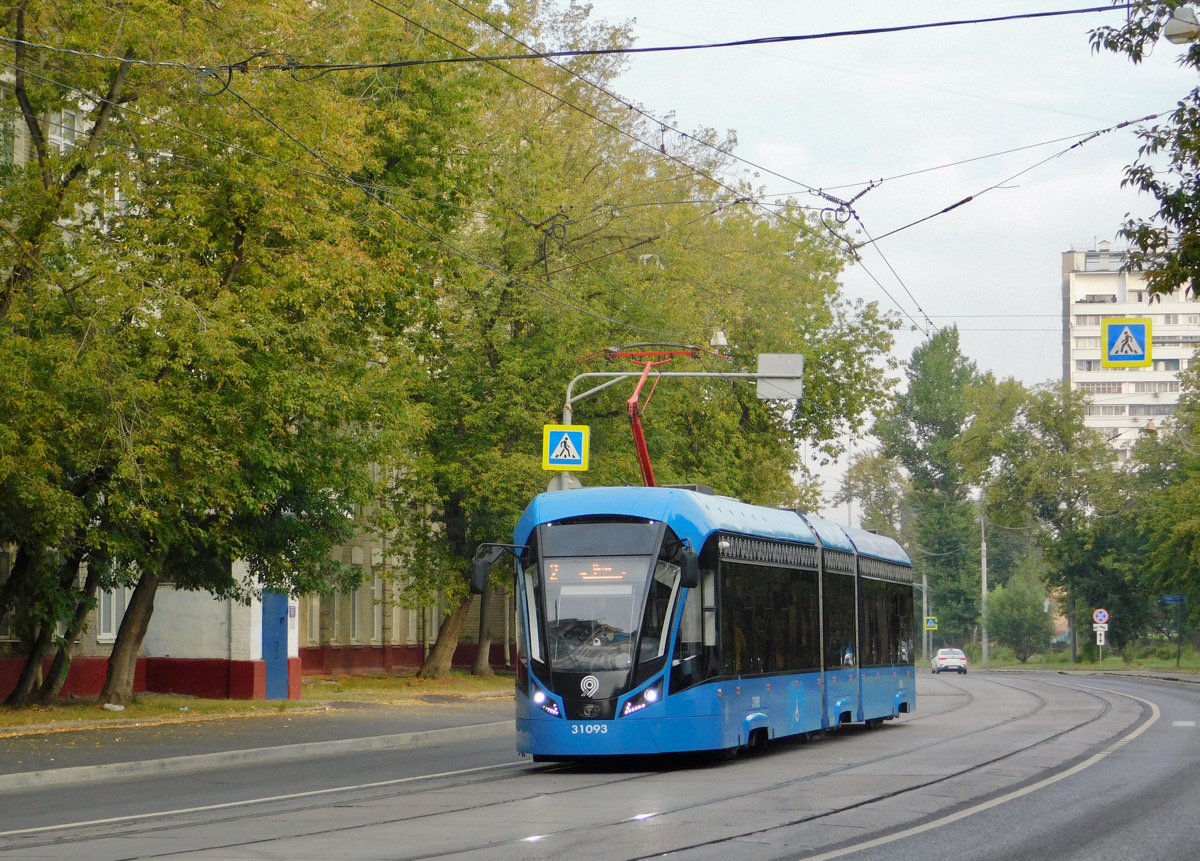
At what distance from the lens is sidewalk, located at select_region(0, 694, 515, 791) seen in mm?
18594

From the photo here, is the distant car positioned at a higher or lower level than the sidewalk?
lower

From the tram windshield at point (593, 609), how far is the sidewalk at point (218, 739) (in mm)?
5336

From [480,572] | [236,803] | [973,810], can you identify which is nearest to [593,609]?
[480,572]

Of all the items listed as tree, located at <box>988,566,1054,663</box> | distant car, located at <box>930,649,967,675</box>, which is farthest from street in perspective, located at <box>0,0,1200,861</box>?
tree, located at <box>988,566,1054,663</box>

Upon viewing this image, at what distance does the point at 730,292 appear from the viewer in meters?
48.1

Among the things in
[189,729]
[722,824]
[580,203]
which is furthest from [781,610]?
[580,203]

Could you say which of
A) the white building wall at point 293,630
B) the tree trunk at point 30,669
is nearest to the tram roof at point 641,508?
the tree trunk at point 30,669

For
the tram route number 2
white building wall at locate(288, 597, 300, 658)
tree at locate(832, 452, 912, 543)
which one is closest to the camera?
the tram route number 2

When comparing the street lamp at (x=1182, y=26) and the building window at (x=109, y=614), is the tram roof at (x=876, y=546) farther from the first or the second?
the building window at (x=109, y=614)

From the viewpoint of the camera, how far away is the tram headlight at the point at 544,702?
55.6ft

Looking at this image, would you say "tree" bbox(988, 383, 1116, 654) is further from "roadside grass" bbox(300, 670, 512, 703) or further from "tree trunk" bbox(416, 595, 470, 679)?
"tree trunk" bbox(416, 595, 470, 679)

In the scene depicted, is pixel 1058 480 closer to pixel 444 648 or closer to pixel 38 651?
pixel 444 648

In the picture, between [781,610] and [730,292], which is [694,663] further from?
[730,292]

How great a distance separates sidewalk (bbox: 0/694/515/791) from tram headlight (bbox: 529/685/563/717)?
4934 millimetres
